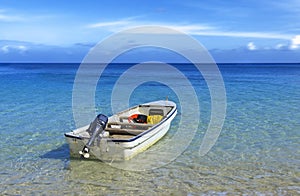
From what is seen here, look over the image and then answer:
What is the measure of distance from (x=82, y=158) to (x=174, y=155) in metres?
2.68

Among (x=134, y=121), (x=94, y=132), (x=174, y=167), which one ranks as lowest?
(x=174, y=167)

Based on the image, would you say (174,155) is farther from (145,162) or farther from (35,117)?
(35,117)

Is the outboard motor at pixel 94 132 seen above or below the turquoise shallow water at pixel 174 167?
above

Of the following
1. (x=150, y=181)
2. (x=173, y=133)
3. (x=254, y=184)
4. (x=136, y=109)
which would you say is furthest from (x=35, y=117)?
(x=254, y=184)

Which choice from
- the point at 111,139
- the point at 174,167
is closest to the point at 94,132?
the point at 111,139

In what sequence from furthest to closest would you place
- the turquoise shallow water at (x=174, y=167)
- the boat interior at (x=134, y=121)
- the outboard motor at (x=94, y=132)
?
the boat interior at (x=134, y=121)
the outboard motor at (x=94, y=132)
the turquoise shallow water at (x=174, y=167)

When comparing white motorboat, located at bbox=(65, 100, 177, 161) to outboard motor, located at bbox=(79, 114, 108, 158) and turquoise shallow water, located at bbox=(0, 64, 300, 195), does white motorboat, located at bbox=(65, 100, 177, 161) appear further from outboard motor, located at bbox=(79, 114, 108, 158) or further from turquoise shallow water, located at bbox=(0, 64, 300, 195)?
turquoise shallow water, located at bbox=(0, 64, 300, 195)

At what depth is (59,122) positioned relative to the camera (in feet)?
49.9

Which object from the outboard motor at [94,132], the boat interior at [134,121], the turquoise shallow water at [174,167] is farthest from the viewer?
the boat interior at [134,121]

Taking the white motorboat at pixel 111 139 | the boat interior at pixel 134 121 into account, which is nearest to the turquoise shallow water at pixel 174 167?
the white motorboat at pixel 111 139

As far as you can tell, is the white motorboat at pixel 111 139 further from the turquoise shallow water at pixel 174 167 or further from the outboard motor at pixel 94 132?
the turquoise shallow water at pixel 174 167

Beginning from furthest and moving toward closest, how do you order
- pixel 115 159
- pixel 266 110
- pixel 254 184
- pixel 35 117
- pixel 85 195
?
→ pixel 266 110
pixel 35 117
pixel 115 159
pixel 254 184
pixel 85 195

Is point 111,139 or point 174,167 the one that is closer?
point 111,139

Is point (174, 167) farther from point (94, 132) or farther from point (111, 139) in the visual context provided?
point (94, 132)
